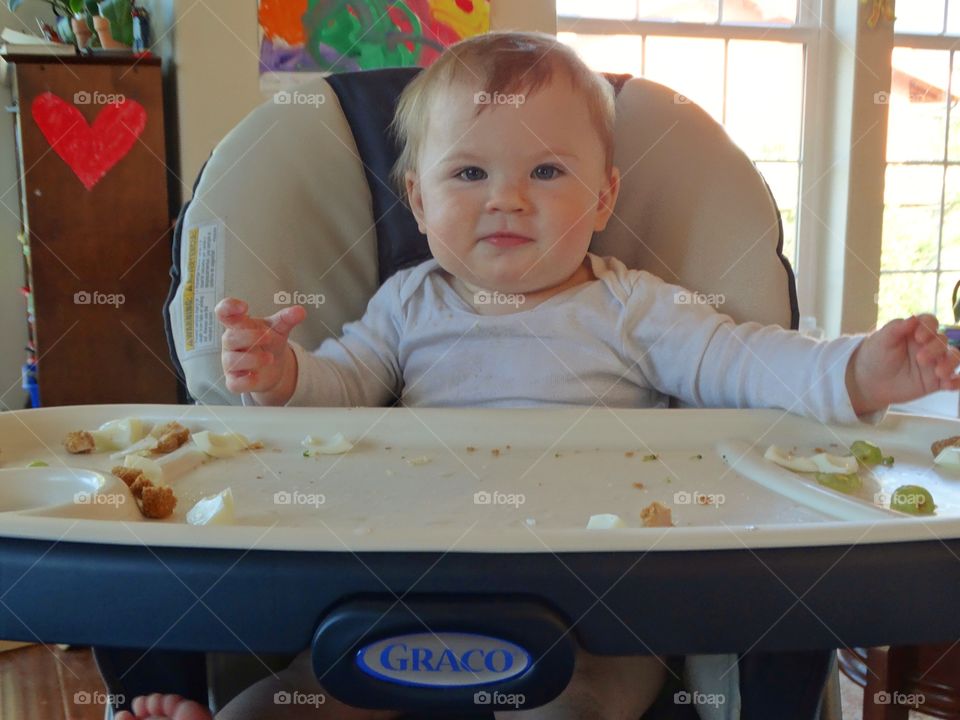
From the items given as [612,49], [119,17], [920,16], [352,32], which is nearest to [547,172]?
[352,32]

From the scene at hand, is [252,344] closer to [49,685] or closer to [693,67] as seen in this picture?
[49,685]

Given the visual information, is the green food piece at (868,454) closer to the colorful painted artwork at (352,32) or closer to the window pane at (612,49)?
the colorful painted artwork at (352,32)

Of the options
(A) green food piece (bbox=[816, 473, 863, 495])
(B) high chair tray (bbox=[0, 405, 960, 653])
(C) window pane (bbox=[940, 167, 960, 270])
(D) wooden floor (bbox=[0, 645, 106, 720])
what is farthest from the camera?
(C) window pane (bbox=[940, 167, 960, 270])

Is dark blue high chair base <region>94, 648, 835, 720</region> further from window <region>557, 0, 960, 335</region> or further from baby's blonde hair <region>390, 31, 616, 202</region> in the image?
window <region>557, 0, 960, 335</region>

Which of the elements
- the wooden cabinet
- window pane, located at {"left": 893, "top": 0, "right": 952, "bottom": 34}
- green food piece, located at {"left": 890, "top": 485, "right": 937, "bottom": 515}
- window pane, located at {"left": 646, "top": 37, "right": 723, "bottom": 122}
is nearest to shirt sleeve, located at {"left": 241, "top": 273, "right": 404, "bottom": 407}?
green food piece, located at {"left": 890, "top": 485, "right": 937, "bottom": 515}

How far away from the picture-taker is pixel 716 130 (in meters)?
1.11

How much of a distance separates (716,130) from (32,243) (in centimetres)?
198

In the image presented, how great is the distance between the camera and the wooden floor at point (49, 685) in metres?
1.52

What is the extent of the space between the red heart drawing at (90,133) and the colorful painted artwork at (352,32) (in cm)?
40

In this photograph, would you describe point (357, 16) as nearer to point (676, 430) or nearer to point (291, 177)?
point (291, 177)

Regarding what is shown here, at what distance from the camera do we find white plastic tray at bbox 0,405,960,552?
0.45 meters

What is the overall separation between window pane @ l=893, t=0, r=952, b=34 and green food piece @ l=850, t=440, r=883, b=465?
9.77 feet

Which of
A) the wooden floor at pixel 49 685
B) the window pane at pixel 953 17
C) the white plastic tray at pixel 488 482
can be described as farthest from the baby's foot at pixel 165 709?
the window pane at pixel 953 17

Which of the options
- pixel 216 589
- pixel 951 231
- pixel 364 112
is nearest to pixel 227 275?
pixel 364 112
